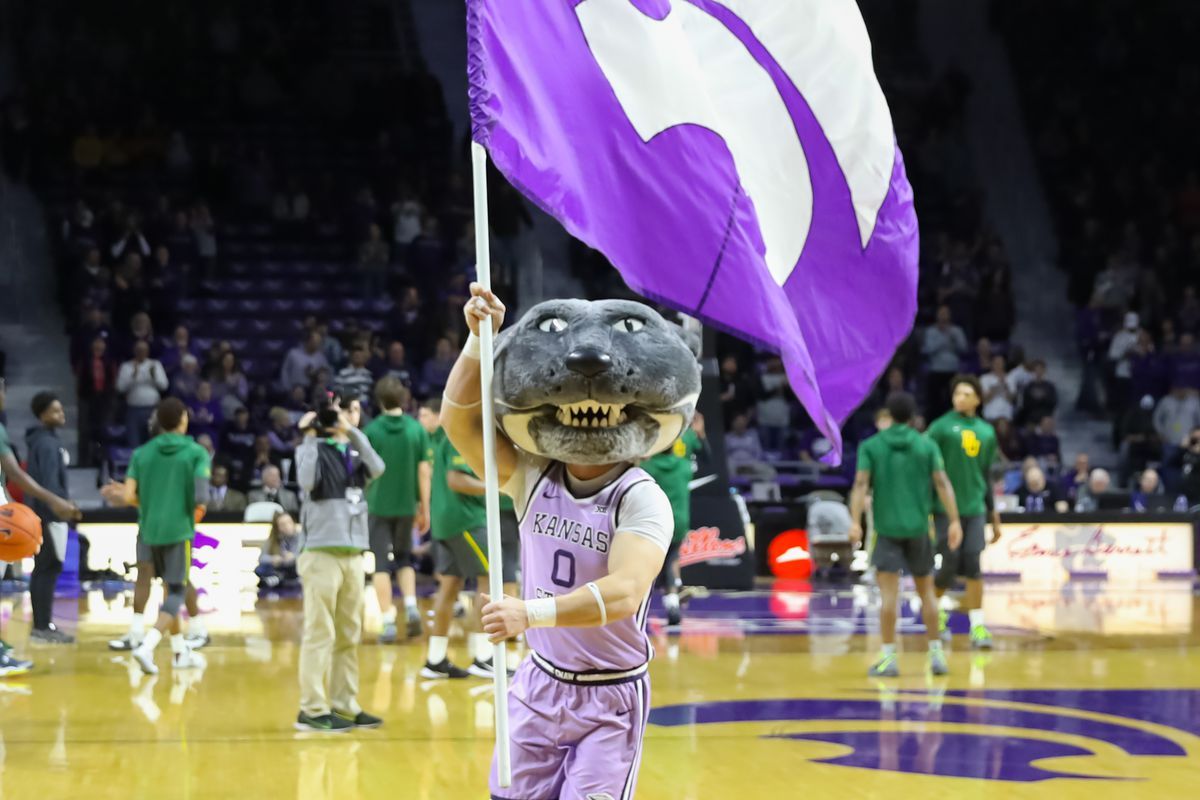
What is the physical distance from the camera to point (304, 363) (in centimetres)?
2098

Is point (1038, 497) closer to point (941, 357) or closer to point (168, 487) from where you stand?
point (941, 357)

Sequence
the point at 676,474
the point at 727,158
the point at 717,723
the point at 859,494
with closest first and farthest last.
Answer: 1. the point at 727,158
2. the point at 717,723
3. the point at 859,494
4. the point at 676,474

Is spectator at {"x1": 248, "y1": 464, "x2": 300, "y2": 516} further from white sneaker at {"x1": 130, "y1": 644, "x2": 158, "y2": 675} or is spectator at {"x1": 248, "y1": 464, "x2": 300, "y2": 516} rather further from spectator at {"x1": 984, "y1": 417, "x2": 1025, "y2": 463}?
spectator at {"x1": 984, "y1": 417, "x2": 1025, "y2": 463}

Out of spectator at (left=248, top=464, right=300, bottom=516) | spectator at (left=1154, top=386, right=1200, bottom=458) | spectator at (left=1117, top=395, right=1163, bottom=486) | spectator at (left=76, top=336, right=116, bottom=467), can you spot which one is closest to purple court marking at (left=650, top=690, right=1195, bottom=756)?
spectator at (left=248, top=464, right=300, bottom=516)

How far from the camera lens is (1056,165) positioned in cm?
2780

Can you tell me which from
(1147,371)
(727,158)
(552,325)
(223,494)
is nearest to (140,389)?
(223,494)

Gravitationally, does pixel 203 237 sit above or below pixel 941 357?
above

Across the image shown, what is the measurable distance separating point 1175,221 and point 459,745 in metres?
22.0

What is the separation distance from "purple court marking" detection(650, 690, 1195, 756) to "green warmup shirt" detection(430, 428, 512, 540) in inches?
82.3

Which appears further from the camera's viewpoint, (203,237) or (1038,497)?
(203,237)

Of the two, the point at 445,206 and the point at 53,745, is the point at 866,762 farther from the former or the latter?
the point at 445,206

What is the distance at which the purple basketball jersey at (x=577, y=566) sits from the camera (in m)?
4.31

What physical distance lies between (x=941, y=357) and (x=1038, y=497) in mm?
4263

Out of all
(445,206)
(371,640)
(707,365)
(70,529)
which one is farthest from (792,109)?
(445,206)
